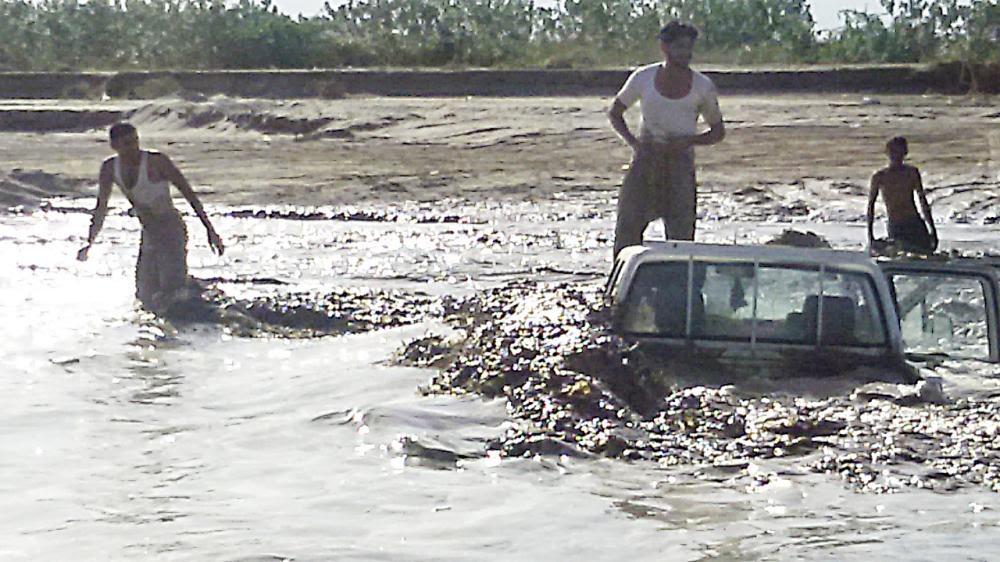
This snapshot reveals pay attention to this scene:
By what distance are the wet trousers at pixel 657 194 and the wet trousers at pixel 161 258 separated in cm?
286

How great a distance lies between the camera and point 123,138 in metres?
11.6

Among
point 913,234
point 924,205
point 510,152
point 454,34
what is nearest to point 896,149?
point 924,205

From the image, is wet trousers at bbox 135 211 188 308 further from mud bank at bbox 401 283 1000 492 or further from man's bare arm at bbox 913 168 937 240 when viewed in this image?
man's bare arm at bbox 913 168 937 240

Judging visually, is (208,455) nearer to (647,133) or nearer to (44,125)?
(647,133)

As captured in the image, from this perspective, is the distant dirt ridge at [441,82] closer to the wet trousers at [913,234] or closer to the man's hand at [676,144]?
the wet trousers at [913,234]

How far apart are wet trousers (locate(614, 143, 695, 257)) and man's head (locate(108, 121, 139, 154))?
9.83 feet

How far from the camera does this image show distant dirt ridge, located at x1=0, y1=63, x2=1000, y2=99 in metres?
29.0

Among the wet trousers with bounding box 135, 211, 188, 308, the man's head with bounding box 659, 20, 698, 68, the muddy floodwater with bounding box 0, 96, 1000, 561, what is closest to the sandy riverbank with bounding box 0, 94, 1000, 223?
the muddy floodwater with bounding box 0, 96, 1000, 561

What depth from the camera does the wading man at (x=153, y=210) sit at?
11695 millimetres

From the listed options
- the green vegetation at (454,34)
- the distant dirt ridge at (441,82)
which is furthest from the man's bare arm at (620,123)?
the green vegetation at (454,34)

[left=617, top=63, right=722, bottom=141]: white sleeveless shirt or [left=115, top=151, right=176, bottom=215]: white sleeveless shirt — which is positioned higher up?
[left=617, top=63, right=722, bottom=141]: white sleeveless shirt

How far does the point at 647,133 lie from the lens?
34.8ft

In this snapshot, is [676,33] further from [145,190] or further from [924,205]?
[145,190]

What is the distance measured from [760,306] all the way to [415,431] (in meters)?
1.61
